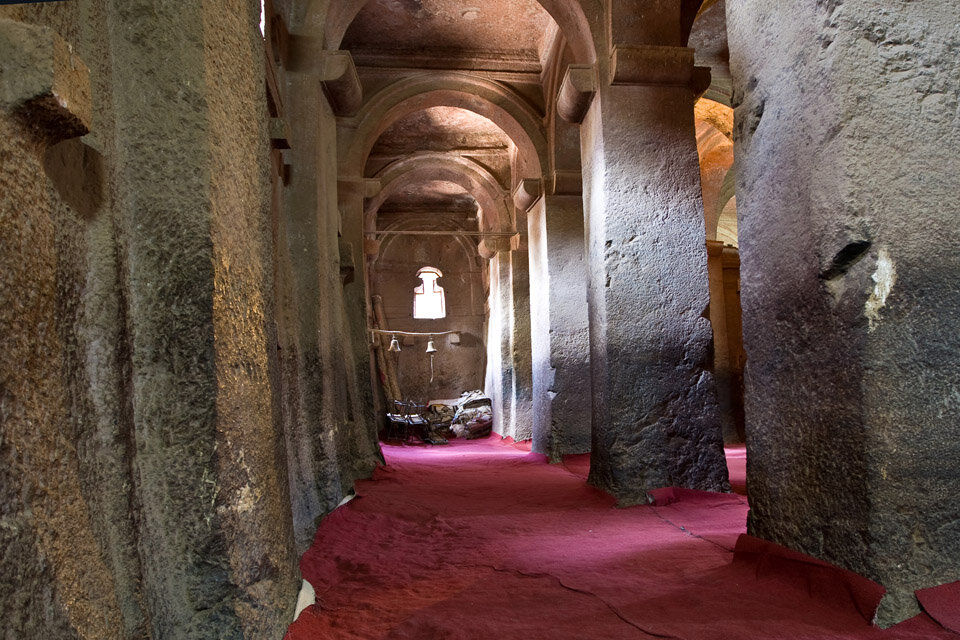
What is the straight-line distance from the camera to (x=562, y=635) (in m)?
2.63

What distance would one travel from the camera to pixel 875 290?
2504mm

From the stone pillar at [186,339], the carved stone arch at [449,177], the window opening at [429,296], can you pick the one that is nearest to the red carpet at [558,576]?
the stone pillar at [186,339]

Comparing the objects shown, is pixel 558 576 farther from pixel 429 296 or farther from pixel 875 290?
pixel 429 296

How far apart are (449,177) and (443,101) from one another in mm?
3732

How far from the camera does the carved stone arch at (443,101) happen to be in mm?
10461

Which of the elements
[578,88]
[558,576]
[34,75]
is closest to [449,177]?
[578,88]

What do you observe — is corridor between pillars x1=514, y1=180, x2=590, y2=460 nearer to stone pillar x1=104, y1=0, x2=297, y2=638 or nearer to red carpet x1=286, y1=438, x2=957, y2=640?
red carpet x1=286, y1=438, x2=957, y2=640

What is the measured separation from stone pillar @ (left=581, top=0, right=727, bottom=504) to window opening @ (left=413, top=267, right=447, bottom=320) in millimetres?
15671

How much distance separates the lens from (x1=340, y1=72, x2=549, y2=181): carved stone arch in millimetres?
10461

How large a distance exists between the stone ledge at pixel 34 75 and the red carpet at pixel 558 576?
1.99m

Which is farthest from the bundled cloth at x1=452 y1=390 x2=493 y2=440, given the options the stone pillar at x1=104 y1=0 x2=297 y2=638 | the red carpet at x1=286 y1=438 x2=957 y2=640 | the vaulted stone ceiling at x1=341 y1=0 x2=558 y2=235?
the stone pillar at x1=104 y1=0 x2=297 y2=638

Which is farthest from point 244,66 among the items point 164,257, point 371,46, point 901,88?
point 371,46

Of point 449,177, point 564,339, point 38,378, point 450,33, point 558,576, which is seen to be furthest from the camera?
point 449,177

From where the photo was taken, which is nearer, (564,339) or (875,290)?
(875,290)
